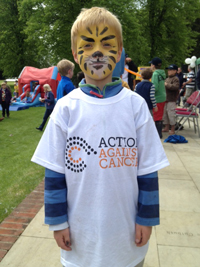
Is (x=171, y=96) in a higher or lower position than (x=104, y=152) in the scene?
lower

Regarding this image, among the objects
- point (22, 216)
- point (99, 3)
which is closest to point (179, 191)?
point (22, 216)

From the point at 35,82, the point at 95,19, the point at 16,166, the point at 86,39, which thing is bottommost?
the point at 35,82

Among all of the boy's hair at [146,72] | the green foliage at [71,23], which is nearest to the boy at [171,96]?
the boy's hair at [146,72]

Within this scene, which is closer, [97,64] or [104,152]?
[104,152]

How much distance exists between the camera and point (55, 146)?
152cm

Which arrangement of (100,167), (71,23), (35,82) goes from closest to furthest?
1. (100,167)
2. (35,82)
3. (71,23)

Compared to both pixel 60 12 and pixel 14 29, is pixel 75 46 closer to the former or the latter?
pixel 60 12

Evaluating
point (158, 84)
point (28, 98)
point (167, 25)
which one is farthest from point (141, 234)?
point (167, 25)

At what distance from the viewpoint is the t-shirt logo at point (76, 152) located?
148cm

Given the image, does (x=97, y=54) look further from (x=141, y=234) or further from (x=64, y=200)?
(x=141, y=234)

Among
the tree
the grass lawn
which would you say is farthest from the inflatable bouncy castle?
the tree

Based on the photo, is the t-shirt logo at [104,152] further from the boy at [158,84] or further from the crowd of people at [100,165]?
the boy at [158,84]

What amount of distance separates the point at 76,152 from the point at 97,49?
0.60 metres

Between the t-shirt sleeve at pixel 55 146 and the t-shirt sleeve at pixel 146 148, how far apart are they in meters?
0.41
